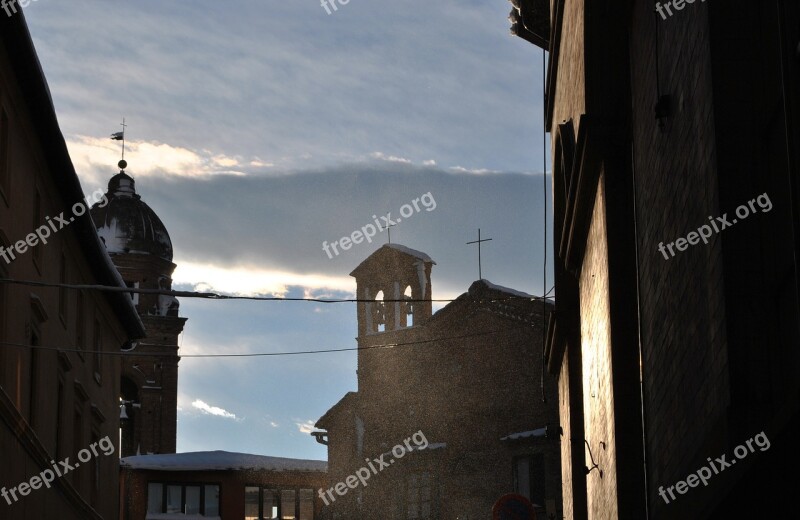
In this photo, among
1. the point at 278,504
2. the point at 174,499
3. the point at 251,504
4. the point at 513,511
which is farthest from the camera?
the point at 278,504

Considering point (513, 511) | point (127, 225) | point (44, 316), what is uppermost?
point (127, 225)

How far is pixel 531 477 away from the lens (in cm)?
4209

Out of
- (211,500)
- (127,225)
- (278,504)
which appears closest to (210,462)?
(211,500)

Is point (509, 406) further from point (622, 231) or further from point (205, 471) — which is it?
point (622, 231)

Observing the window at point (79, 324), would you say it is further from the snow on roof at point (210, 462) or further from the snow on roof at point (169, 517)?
the snow on roof at point (210, 462)

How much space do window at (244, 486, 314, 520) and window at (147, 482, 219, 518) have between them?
1330mm

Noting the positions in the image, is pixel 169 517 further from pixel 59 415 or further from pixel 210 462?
pixel 59 415

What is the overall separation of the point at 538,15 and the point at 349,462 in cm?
3450

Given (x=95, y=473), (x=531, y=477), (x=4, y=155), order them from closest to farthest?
(x=4, y=155)
(x=95, y=473)
(x=531, y=477)

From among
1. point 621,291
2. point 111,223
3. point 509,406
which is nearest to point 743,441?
point 621,291

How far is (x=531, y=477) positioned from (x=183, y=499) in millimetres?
15587

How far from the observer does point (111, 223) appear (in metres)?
64.1

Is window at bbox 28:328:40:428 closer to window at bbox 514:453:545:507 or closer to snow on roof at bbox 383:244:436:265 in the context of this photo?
window at bbox 514:453:545:507

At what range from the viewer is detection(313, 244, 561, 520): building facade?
1750 inches
